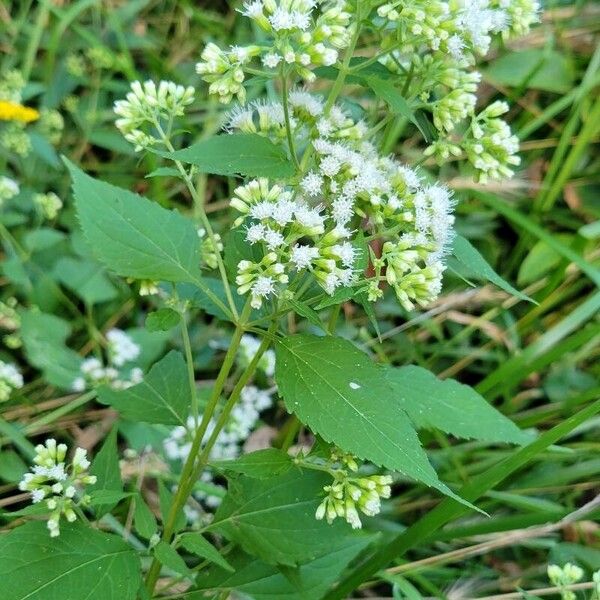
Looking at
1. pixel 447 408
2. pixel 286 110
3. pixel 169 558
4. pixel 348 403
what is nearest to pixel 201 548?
pixel 169 558

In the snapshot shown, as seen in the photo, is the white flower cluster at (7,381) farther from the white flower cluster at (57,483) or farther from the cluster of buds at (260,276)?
the cluster of buds at (260,276)

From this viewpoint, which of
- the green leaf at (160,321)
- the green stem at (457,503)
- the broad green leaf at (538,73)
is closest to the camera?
the green leaf at (160,321)

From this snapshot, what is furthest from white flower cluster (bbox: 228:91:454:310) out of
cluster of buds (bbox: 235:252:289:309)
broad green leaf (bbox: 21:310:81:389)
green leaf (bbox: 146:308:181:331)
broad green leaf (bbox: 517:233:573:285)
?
broad green leaf (bbox: 517:233:573:285)

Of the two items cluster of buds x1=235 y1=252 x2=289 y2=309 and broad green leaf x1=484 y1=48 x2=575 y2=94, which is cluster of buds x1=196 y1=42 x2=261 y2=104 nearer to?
cluster of buds x1=235 y1=252 x2=289 y2=309

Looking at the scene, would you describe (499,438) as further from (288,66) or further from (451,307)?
(451,307)

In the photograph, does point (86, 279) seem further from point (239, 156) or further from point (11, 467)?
point (239, 156)

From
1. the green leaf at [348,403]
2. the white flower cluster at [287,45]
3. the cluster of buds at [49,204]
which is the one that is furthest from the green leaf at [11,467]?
the white flower cluster at [287,45]

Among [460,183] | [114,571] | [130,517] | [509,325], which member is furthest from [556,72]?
[114,571]
